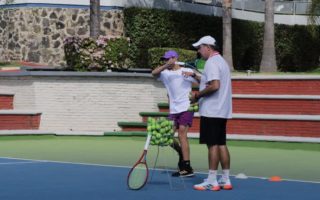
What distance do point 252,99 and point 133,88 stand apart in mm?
3408

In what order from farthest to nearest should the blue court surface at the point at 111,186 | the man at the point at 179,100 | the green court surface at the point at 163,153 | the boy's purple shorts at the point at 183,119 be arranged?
1. the green court surface at the point at 163,153
2. the boy's purple shorts at the point at 183,119
3. the man at the point at 179,100
4. the blue court surface at the point at 111,186

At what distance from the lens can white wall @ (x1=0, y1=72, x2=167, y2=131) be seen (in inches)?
926

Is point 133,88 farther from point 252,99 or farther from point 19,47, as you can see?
point 19,47

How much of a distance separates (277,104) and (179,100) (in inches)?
336

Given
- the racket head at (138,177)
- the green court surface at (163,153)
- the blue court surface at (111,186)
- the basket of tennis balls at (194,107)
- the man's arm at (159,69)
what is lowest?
the green court surface at (163,153)

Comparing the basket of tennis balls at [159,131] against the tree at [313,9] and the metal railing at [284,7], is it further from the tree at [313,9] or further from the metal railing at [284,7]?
the metal railing at [284,7]

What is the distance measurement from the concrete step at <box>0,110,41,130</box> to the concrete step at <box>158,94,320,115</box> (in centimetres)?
547

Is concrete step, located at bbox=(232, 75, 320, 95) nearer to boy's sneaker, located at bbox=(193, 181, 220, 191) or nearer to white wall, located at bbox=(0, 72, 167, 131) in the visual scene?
white wall, located at bbox=(0, 72, 167, 131)

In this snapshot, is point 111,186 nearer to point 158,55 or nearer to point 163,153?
point 163,153

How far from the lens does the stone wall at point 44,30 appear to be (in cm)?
3344

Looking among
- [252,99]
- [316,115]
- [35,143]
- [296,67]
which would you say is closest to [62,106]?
[35,143]

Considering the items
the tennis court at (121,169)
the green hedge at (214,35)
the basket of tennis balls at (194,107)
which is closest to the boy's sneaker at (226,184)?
the tennis court at (121,169)

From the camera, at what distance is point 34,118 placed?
2316 cm

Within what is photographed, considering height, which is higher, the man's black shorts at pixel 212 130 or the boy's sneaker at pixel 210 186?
the man's black shorts at pixel 212 130
